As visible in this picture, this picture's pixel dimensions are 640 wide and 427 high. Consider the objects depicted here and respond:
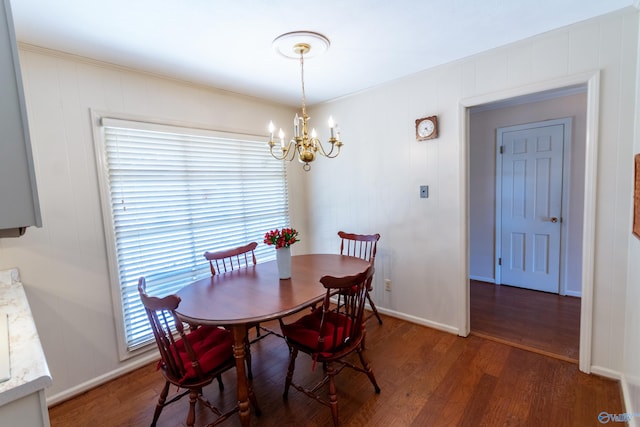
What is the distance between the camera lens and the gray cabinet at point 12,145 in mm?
758

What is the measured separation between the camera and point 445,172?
2.66 m

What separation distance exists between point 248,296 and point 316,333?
1.63 ft

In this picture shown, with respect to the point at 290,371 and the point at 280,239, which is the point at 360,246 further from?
the point at 290,371

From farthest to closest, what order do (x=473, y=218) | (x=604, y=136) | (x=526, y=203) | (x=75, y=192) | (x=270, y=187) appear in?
1. (x=473, y=218)
2. (x=526, y=203)
3. (x=270, y=187)
4. (x=75, y=192)
5. (x=604, y=136)

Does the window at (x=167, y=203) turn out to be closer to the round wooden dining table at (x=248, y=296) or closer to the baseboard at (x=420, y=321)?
the round wooden dining table at (x=248, y=296)

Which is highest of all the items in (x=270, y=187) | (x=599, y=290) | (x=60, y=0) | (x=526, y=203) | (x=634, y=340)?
(x=60, y=0)

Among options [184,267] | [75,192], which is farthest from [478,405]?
[75,192]

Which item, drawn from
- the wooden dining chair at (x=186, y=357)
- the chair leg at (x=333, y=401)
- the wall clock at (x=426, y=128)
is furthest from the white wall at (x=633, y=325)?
the wooden dining chair at (x=186, y=357)

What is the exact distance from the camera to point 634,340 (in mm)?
1649

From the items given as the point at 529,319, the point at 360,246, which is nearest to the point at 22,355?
the point at 360,246

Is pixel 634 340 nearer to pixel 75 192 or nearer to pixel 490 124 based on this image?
pixel 490 124

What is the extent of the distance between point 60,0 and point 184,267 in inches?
79.0

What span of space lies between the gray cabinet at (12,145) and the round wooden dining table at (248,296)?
39.2 inches

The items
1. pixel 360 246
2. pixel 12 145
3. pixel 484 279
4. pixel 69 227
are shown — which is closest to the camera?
pixel 12 145
